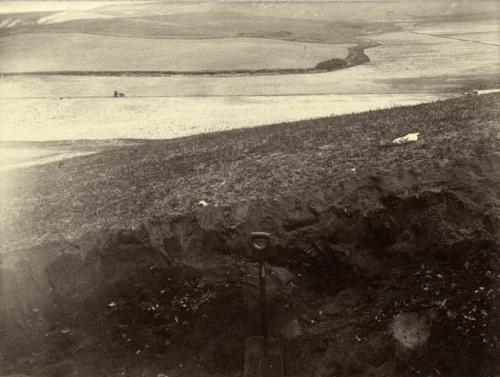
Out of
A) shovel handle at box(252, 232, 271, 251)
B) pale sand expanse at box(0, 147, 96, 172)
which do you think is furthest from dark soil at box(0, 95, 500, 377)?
pale sand expanse at box(0, 147, 96, 172)

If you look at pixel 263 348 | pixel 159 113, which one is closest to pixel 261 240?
pixel 263 348

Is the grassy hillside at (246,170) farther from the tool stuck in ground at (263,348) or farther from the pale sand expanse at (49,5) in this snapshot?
the pale sand expanse at (49,5)

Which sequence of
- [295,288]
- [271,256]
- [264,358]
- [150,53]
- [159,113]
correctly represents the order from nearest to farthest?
[264,358] < [295,288] < [271,256] < [159,113] < [150,53]

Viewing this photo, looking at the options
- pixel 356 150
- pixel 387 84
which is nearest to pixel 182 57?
pixel 387 84

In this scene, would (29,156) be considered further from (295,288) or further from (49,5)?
(49,5)

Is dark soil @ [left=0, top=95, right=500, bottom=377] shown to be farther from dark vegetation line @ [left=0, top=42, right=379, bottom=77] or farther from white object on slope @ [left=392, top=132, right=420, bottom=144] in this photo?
dark vegetation line @ [left=0, top=42, right=379, bottom=77]

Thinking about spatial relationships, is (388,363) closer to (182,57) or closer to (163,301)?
(163,301)

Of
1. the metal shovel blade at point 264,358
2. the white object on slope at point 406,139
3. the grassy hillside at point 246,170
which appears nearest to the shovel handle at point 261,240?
the metal shovel blade at point 264,358
